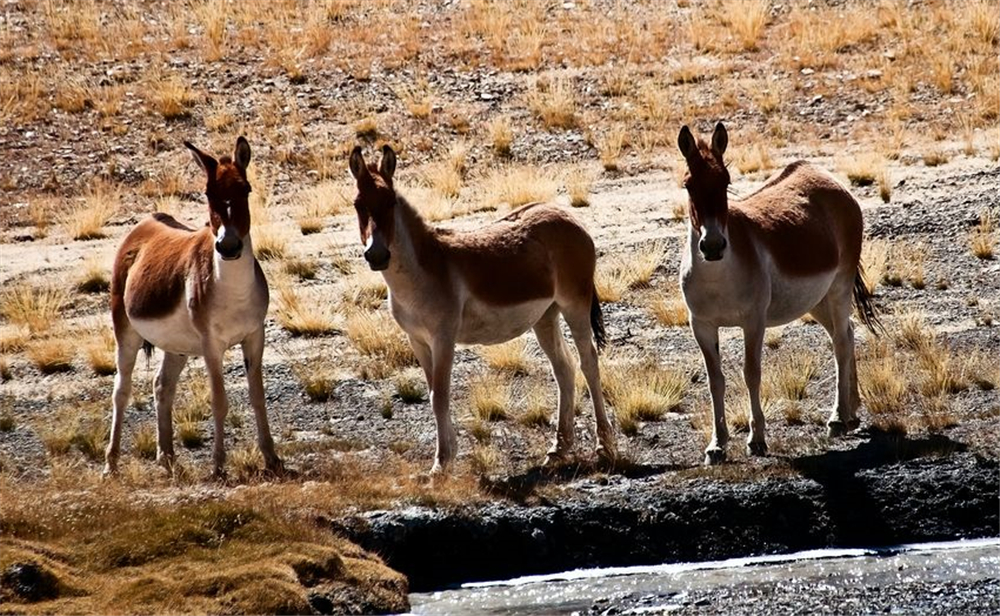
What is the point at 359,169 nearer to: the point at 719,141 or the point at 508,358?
the point at 719,141

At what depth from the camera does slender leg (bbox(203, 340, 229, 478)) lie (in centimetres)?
1380

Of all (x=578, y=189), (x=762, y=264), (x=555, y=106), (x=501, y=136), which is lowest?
(x=578, y=189)

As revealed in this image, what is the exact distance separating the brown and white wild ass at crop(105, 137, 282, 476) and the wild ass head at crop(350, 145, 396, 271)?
843 mm

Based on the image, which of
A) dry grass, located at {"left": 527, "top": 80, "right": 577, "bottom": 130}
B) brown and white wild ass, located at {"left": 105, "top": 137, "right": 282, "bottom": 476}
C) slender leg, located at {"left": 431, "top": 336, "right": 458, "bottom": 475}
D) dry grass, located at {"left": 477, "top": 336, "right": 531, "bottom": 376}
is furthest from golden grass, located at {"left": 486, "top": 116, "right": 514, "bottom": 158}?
slender leg, located at {"left": 431, "top": 336, "right": 458, "bottom": 475}

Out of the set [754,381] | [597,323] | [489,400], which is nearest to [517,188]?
[489,400]

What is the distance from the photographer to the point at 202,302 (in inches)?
543

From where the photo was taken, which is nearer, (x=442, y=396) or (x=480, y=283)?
(x=442, y=396)

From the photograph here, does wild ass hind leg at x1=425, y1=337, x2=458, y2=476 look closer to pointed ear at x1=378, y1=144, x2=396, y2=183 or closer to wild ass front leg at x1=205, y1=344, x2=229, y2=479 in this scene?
pointed ear at x1=378, y1=144, x2=396, y2=183

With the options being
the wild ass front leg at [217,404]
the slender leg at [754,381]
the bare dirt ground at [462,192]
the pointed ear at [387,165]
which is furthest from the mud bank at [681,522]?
the pointed ear at [387,165]

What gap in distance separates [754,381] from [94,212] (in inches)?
512

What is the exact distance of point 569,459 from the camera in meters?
14.3

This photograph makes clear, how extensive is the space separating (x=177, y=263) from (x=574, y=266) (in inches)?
125

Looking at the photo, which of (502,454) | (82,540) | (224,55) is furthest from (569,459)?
(224,55)

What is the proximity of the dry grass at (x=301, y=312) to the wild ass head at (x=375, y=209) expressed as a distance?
615cm
